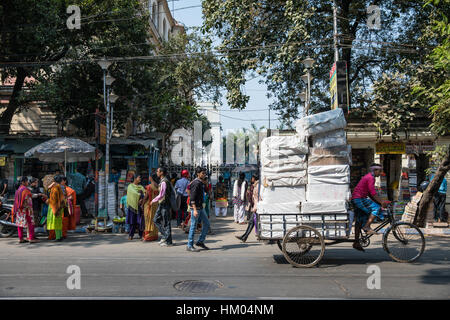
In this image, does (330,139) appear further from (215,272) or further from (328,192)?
(215,272)

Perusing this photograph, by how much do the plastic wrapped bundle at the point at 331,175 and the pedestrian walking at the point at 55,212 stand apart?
6.89 metres

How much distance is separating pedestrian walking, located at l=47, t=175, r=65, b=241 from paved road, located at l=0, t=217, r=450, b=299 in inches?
26.0

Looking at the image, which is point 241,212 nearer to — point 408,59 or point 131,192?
point 131,192

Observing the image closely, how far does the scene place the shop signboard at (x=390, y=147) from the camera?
16.9m

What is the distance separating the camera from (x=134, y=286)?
570cm

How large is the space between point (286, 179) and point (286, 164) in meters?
0.28

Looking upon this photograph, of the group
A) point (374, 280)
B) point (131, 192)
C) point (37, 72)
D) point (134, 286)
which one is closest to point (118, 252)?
point (131, 192)

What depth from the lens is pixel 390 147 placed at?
55.9 ft

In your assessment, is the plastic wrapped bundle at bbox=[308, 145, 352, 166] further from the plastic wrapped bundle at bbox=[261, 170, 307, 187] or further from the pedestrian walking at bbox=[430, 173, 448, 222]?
the pedestrian walking at bbox=[430, 173, 448, 222]

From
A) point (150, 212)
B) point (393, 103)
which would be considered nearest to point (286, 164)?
point (150, 212)

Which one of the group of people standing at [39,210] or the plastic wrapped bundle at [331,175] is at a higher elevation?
the plastic wrapped bundle at [331,175]

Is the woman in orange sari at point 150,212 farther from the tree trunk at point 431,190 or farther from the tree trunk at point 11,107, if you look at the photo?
the tree trunk at point 11,107

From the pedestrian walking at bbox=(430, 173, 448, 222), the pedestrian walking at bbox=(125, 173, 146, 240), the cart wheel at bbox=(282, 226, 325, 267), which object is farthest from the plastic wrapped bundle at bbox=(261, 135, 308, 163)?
the pedestrian walking at bbox=(430, 173, 448, 222)

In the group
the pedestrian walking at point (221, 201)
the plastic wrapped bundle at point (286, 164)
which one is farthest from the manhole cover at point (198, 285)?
the pedestrian walking at point (221, 201)
